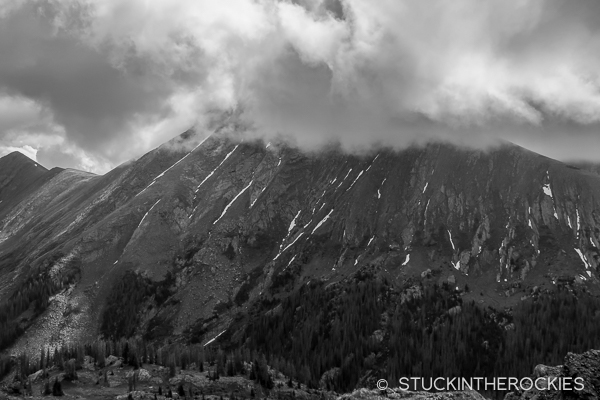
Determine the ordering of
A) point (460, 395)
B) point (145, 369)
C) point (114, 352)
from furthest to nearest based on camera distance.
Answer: point (114, 352) → point (145, 369) → point (460, 395)

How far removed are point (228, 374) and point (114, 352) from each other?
6197 centimetres

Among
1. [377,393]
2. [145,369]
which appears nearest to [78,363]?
[145,369]

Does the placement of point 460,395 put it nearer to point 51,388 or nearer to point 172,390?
point 172,390

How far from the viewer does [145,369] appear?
151500mm

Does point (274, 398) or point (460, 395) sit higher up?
point (460, 395)

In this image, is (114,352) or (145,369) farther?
(114,352)

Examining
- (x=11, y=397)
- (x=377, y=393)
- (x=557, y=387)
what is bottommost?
(x=11, y=397)

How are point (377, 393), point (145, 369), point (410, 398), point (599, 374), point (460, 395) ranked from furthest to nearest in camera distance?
point (145, 369)
point (377, 393)
point (410, 398)
point (460, 395)
point (599, 374)

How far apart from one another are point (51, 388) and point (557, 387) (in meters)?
126

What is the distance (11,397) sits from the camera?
11231 centimetres

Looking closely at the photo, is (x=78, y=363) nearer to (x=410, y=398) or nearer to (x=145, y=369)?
(x=145, y=369)

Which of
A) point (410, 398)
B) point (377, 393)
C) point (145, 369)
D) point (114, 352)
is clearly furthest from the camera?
point (114, 352)

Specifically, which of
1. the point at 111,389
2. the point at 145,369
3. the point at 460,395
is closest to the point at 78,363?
the point at 145,369

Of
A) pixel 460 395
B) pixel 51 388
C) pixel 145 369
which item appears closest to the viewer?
pixel 460 395
